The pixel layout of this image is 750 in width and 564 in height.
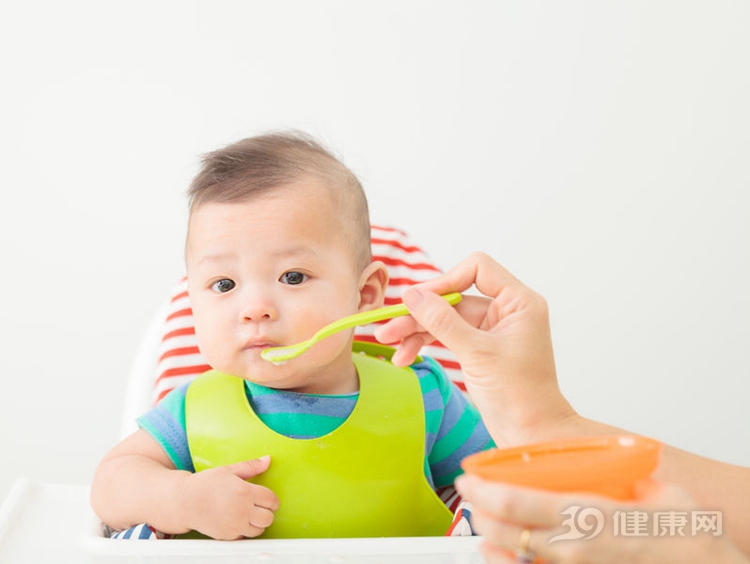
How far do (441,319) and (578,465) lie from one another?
11.5 inches

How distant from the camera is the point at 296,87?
7.00 feet

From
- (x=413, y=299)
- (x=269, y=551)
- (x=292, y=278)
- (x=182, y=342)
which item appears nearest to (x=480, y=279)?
(x=413, y=299)

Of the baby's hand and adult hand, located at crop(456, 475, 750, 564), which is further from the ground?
adult hand, located at crop(456, 475, 750, 564)

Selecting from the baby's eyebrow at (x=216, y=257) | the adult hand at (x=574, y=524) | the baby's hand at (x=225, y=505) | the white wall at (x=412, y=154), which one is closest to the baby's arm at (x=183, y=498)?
the baby's hand at (x=225, y=505)

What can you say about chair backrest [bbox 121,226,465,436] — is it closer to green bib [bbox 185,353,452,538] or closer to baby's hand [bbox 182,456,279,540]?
green bib [bbox 185,353,452,538]

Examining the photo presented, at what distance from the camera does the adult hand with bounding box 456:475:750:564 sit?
1.81 ft

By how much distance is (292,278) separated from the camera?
3.30 feet

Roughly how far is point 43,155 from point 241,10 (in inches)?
22.8

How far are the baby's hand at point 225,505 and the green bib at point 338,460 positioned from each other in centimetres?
5

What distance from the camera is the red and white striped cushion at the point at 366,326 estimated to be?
1.24 m

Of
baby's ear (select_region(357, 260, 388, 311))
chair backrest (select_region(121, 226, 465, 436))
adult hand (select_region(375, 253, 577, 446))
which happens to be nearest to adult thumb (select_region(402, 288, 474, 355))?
adult hand (select_region(375, 253, 577, 446))

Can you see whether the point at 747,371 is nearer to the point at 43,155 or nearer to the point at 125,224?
the point at 125,224

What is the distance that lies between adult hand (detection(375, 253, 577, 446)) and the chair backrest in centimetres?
40

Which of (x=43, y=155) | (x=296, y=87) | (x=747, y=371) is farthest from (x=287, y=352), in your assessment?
(x=747, y=371)
